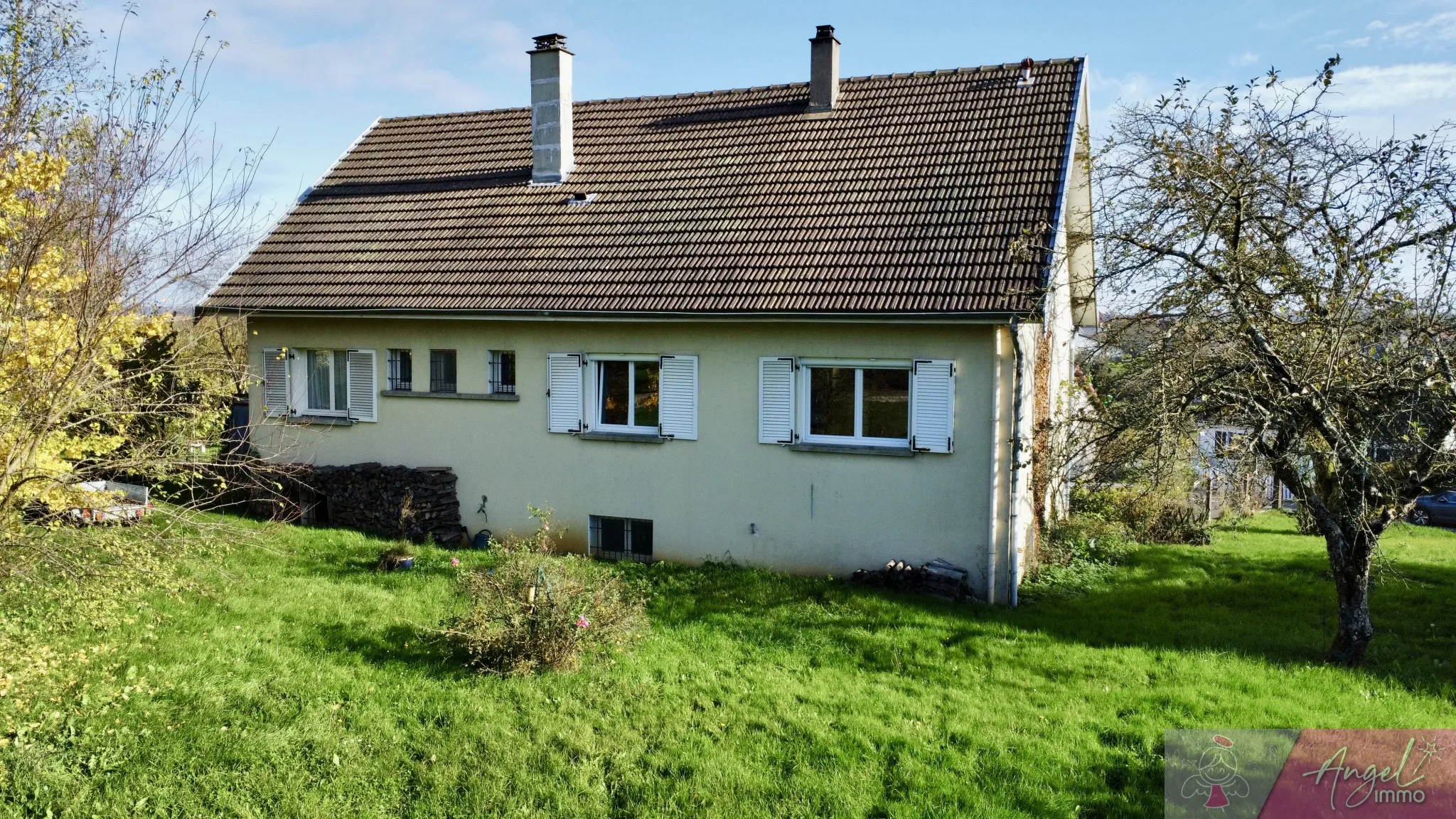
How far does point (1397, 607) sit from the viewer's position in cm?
1149

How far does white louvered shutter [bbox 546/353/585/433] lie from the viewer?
12.7 metres

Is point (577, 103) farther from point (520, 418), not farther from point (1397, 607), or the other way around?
point (1397, 607)

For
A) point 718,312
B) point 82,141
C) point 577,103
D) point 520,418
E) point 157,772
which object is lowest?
point 157,772

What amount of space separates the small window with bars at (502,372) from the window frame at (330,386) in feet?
7.77

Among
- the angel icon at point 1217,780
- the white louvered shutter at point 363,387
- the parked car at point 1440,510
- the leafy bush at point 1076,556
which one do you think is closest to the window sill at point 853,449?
the leafy bush at point 1076,556

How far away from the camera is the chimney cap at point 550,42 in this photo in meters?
15.2

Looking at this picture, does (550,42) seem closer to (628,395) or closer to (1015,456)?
(628,395)

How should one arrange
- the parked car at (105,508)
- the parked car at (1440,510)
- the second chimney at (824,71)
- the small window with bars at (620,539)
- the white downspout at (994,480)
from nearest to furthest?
the parked car at (105,508) → the white downspout at (994,480) → the small window with bars at (620,539) → the second chimney at (824,71) → the parked car at (1440,510)

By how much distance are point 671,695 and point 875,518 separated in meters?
4.25

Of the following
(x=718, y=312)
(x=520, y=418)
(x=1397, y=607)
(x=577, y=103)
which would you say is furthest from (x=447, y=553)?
(x=1397, y=607)

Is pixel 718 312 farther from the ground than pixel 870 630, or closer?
farther from the ground

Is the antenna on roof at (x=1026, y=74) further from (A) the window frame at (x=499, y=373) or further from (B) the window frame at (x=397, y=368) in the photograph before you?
(B) the window frame at (x=397, y=368)

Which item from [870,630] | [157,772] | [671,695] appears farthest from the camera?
[870,630]

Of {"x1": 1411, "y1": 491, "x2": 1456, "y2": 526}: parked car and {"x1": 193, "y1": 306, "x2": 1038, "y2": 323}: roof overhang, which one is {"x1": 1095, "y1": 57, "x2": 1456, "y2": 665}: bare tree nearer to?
{"x1": 193, "y1": 306, "x2": 1038, "y2": 323}: roof overhang
